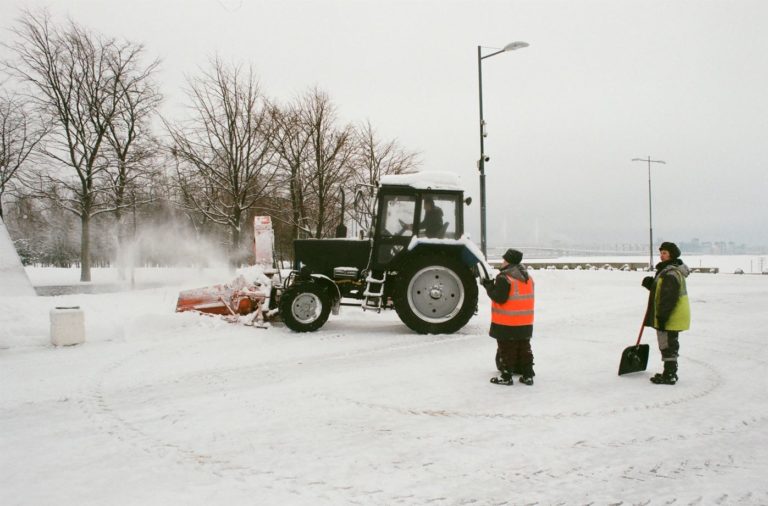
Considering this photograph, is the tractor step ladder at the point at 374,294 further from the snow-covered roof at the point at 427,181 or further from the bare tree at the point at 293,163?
the bare tree at the point at 293,163

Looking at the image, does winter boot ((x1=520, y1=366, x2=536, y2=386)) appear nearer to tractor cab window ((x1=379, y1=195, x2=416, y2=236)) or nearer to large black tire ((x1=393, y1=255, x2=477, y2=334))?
large black tire ((x1=393, y1=255, x2=477, y2=334))

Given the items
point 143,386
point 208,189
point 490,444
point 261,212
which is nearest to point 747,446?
point 490,444

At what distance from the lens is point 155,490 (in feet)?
10.4

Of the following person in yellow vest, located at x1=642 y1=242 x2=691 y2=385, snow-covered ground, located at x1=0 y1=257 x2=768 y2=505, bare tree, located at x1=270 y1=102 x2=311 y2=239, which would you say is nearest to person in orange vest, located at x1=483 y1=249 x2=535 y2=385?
snow-covered ground, located at x1=0 y1=257 x2=768 y2=505

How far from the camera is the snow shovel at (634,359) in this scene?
6.00 meters

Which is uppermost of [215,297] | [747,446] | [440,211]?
[440,211]

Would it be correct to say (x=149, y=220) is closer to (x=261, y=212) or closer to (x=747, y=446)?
(x=261, y=212)

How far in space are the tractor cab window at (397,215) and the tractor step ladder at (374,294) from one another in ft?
2.48

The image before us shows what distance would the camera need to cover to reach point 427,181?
345 inches

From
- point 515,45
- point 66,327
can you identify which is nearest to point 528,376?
point 66,327

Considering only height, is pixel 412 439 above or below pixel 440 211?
below

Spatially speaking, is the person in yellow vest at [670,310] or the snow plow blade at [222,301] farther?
the snow plow blade at [222,301]

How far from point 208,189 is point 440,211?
16.2 metres

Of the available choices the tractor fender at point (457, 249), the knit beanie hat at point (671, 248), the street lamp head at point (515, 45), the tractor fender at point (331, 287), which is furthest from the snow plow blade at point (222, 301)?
the street lamp head at point (515, 45)
